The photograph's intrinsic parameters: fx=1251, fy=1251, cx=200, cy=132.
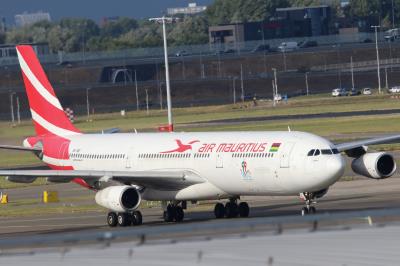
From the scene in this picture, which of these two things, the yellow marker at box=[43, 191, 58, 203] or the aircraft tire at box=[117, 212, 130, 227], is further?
the yellow marker at box=[43, 191, 58, 203]

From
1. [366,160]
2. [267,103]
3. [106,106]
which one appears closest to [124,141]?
[366,160]

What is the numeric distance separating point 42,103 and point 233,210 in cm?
1285

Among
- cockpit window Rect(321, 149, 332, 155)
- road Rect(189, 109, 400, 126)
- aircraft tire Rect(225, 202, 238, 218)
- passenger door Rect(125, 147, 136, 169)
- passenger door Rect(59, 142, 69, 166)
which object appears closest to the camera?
cockpit window Rect(321, 149, 332, 155)

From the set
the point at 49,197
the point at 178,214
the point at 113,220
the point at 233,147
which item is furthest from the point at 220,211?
the point at 49,197

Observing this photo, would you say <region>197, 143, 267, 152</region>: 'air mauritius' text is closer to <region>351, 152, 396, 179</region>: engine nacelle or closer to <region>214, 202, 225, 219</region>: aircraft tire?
<region>214, 202, 225, 219</region>: aircraft tire

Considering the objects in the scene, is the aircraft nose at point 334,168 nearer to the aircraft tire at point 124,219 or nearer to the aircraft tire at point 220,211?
the aircraft tire at point 220,211

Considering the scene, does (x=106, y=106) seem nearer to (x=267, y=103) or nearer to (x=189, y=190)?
(x=267, y=103)

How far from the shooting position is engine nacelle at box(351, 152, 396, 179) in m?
50.9

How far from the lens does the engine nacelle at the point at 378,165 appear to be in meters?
50.9

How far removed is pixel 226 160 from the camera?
49500mm

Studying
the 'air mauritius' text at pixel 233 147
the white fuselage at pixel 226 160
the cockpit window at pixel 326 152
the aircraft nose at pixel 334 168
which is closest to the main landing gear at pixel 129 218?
the white fuselage at pixel 226 160

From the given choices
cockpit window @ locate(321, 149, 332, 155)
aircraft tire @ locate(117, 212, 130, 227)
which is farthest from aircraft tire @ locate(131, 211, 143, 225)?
cockpit window @ locate(321, 149, 332, 155)

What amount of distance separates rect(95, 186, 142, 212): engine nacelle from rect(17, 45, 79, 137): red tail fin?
9.39 m

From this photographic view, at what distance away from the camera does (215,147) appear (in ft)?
166
